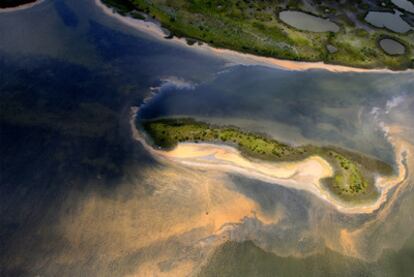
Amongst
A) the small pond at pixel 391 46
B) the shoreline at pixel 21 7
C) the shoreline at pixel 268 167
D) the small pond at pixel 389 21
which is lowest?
the shoreline at pixel 268 167

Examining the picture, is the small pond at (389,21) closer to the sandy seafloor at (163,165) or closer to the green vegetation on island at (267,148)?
the sandy seafloor at (163,165)

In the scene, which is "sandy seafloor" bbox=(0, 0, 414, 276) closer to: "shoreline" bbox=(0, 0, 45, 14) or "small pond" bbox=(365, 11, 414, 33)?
"shoreline" bbox=(0, 0, 45, 14)

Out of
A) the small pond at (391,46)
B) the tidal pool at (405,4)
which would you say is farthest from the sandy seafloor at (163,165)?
the tidal pool at (405,4)

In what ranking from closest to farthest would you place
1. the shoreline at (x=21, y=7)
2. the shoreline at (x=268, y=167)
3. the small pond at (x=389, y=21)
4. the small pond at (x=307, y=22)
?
the shoreline at (x=268, y=167), the shoreline at (x=21, y=7), the small pond at (x=307, y=22), the small pond at (x=389, y=21)

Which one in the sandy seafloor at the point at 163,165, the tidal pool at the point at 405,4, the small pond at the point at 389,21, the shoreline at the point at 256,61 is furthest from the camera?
the tidal pool at the point at 405,4

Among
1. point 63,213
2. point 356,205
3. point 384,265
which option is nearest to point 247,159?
point 356,205

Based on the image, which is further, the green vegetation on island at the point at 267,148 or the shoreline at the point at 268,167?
the green vegetation on island at the point at 267,148

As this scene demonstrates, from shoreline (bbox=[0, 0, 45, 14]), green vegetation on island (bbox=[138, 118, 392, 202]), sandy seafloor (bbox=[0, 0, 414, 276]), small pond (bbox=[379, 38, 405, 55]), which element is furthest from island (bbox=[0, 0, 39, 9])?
small pond (bbox=[379, 38, 405, 55])
